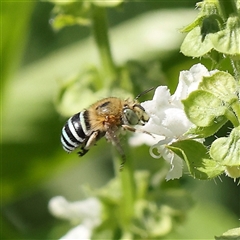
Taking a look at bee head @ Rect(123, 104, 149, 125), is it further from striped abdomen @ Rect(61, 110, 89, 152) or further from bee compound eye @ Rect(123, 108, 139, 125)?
striped abdomen @ Rect(61, 110, 89, 152)

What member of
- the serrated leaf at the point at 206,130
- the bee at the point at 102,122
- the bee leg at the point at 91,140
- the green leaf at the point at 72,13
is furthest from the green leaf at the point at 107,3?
the serrated leaf at the point at 206,130

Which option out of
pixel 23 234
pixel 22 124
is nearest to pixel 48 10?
pixel 22 124

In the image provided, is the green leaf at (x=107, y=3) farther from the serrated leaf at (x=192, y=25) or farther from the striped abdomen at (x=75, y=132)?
the serrated leaf at (x=192, y=25)

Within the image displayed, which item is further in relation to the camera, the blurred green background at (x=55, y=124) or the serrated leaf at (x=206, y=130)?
the blurred green background at (x=55, y=124)

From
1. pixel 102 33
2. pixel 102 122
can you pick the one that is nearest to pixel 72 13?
pixel 102 33

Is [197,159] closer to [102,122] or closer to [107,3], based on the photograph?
[102,122]

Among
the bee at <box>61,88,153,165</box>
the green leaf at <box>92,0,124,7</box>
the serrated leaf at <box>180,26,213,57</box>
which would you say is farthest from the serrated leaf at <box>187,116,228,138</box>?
the green leaf at <box>92,0,124,7</box>

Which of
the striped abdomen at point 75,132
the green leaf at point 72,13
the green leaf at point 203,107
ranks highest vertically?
the green leaf at point 72,13
